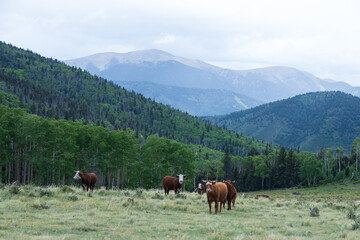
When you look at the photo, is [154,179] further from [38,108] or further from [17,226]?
[38,108]

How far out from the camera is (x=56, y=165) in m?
56.8

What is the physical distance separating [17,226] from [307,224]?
14932mm

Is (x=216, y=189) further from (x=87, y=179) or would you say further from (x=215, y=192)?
(x=87, y=179)

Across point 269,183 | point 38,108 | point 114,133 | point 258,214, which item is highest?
point 38,108

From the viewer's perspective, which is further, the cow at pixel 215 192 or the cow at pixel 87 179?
the cow at pixel 87 179

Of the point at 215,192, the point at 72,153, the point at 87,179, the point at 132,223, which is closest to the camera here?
the point at 132,223

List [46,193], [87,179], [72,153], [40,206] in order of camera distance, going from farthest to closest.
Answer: [72,153] < [87,179] < [46,193] < [40,206]

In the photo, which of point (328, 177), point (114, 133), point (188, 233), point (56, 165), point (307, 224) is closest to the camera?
point (188, 233)

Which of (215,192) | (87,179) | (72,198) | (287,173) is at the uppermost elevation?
(215,192)

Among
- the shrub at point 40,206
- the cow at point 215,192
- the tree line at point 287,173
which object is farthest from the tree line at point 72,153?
the tree line at point 287,173

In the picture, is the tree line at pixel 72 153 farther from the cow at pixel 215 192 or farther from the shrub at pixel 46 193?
the cow at pixel 215 192

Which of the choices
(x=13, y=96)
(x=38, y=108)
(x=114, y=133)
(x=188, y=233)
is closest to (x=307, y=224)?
(x=188, y=233)

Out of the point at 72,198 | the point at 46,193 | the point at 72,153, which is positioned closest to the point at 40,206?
Result: the point at 72,198

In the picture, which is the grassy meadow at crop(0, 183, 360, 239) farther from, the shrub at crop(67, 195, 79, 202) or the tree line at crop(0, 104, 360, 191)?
the tree line at crop(0, 104, 360, 191)
